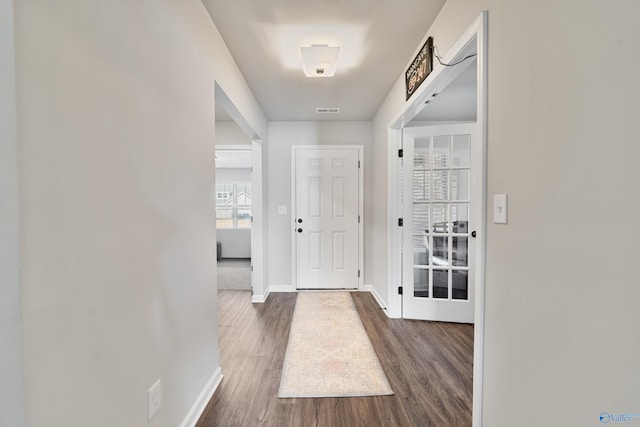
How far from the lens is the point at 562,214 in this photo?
86cm

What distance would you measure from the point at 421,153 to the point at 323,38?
4.79 ft

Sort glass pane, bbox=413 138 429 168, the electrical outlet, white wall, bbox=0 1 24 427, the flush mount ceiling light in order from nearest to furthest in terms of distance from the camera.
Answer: white wall, bbox=0 1 24 427 → the electrical outlet → the flush mount ceiling light → glass pane, bbox=413 138 429 168

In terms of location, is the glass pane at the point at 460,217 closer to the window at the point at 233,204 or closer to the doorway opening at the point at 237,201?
the doorway opening at the point at 237,201

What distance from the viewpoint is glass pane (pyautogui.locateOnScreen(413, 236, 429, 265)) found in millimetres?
2836

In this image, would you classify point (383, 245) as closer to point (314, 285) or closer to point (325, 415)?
point (314, 285)

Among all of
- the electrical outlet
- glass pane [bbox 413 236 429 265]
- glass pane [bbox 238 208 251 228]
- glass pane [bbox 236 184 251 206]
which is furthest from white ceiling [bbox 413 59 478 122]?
glass pane [bbox 238 208 251 228]

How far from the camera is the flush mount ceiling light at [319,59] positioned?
204 cm

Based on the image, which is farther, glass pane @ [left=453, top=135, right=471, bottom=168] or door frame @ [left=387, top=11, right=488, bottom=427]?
glass pane @ [left=453, top=135, right=471, bottom=168]

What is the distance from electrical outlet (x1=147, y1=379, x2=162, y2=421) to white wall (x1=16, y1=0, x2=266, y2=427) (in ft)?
0.10

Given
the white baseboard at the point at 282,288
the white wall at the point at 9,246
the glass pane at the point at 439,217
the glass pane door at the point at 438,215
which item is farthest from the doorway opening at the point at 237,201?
the glass pane at the point at 439,217

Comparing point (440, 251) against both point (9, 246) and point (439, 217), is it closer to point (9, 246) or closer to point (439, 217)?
point (439, 217)

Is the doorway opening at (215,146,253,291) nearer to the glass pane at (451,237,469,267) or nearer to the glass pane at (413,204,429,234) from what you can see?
the glass pane at (413,204,429,234)

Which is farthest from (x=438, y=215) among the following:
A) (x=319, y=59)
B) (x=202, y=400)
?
(x=202, y=400)

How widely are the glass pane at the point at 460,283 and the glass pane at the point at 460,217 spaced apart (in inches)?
16.5
